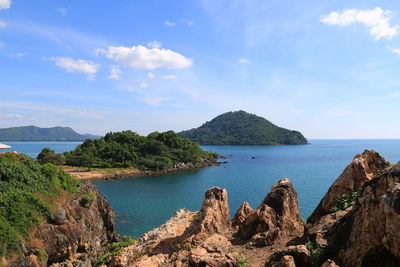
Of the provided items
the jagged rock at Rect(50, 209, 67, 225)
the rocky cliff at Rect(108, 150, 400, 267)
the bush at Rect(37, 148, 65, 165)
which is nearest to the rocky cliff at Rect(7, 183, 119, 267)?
the jagged rock at Rect(50, 209, 67, 225)

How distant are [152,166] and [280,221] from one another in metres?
84.6

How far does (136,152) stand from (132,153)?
13.1ft

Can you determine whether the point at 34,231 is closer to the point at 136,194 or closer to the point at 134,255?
the point at 134,255

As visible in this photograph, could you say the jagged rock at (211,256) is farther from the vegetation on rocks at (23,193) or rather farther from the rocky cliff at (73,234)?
the vegetation on rocks at (23,193)

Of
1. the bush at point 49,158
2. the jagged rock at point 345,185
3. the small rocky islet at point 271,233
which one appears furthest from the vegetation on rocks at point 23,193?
the bush at point 49,158

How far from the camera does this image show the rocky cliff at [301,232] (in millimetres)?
8484

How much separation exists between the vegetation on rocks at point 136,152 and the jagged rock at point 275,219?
83.0 m

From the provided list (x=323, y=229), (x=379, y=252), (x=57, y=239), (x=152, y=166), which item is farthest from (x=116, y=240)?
(x=152, y=166)

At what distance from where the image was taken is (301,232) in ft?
51.9

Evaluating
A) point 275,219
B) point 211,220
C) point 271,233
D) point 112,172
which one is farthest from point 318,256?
point 112,172

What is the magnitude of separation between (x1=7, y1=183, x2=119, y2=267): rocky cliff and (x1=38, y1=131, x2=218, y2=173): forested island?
2586 inches

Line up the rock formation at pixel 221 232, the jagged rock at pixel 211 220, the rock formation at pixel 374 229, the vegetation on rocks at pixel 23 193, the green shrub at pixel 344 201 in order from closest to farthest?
the rock formation at pixel 374 229 → the green shrub at pixel 344 201 → the rock formation at pixel 221 232 → the jagged rock at pixel 211 220 → the vegetation on rocks at pixel 23 193

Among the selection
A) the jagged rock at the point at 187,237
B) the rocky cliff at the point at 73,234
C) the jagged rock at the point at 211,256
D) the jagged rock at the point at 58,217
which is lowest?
the rocky cliff at the point at 73,234

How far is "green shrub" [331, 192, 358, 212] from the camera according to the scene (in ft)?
43.8
